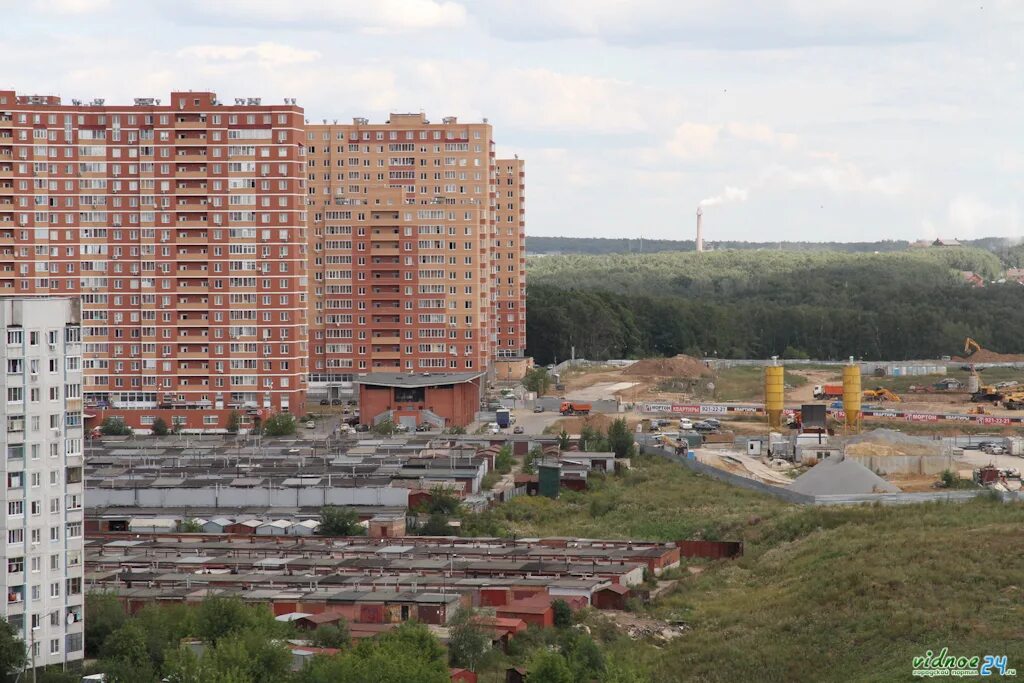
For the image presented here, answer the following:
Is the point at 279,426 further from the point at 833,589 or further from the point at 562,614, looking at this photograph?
the point at 833,589

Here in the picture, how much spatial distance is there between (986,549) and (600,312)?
235ft

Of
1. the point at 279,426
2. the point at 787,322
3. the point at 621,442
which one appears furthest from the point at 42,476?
the point at 787,322

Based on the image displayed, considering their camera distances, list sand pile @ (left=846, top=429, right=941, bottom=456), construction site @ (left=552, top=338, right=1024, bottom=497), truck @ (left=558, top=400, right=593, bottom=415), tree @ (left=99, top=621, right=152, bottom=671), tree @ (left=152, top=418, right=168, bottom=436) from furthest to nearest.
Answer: truck @ (left=558, top=400, right=593, bottom=415), tree @ (left=152, top=418, right=168, bottom=436), sand pile @ (left=846, top=429, right=941, bottom=456), construction site @ (left=552, top=338, right=1024, bottom=497), tree @ (left=99, top=621, right=152, bottom=671)

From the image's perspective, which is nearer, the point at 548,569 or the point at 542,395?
the point at 548,569

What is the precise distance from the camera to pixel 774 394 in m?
67.3

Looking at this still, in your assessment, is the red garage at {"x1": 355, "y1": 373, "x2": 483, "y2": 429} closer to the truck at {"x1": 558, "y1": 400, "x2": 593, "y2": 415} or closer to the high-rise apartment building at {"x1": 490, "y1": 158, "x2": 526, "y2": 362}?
the truck at {"x1": 558, "y1": 400, "x2": 593, "y2": 415}

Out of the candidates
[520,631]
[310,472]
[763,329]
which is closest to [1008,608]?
[520,631]

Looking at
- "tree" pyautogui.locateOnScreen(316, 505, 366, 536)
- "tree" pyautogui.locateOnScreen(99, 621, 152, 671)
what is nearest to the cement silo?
"tree" pyautogui.locateOnScreen(316, 505, 366, 536)

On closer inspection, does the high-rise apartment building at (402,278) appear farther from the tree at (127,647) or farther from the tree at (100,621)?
the tree at (127,647)

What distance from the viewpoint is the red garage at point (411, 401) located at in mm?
70062

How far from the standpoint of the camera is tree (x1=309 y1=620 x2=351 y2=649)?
98.4 ft

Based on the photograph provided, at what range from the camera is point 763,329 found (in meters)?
113

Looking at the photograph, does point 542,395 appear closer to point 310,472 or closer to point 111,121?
point 111,121

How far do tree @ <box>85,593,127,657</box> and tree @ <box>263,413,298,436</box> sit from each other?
112 ft
